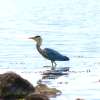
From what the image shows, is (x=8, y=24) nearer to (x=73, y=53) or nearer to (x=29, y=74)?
→ (x=73, y=53)

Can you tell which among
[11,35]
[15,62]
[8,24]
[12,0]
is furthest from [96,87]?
[12,0]

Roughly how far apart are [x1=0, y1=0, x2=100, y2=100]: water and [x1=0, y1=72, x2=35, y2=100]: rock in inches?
41.2

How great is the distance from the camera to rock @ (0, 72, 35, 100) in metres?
20.2

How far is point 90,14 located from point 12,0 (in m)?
32.1

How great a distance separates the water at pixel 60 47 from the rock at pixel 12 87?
105 centimetres

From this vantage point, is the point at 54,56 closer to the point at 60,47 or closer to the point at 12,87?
the point at 60,47

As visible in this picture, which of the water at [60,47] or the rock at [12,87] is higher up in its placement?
the water at [60,47]

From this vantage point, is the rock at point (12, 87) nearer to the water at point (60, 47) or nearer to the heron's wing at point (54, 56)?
the water at point (60, 47)

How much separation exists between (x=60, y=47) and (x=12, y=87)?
1614 cm

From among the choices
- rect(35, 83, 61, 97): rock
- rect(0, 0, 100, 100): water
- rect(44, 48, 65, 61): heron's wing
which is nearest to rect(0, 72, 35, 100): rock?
rect(35, 83, 61, 97): rock

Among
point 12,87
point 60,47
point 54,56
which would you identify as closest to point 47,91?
point 12,87

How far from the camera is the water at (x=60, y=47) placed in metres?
23.5

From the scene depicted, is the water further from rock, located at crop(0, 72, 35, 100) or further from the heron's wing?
rock, located at crop(0, 72, 35, 100)

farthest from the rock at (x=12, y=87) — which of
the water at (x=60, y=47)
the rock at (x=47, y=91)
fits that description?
the water at (x=60, y=47)
